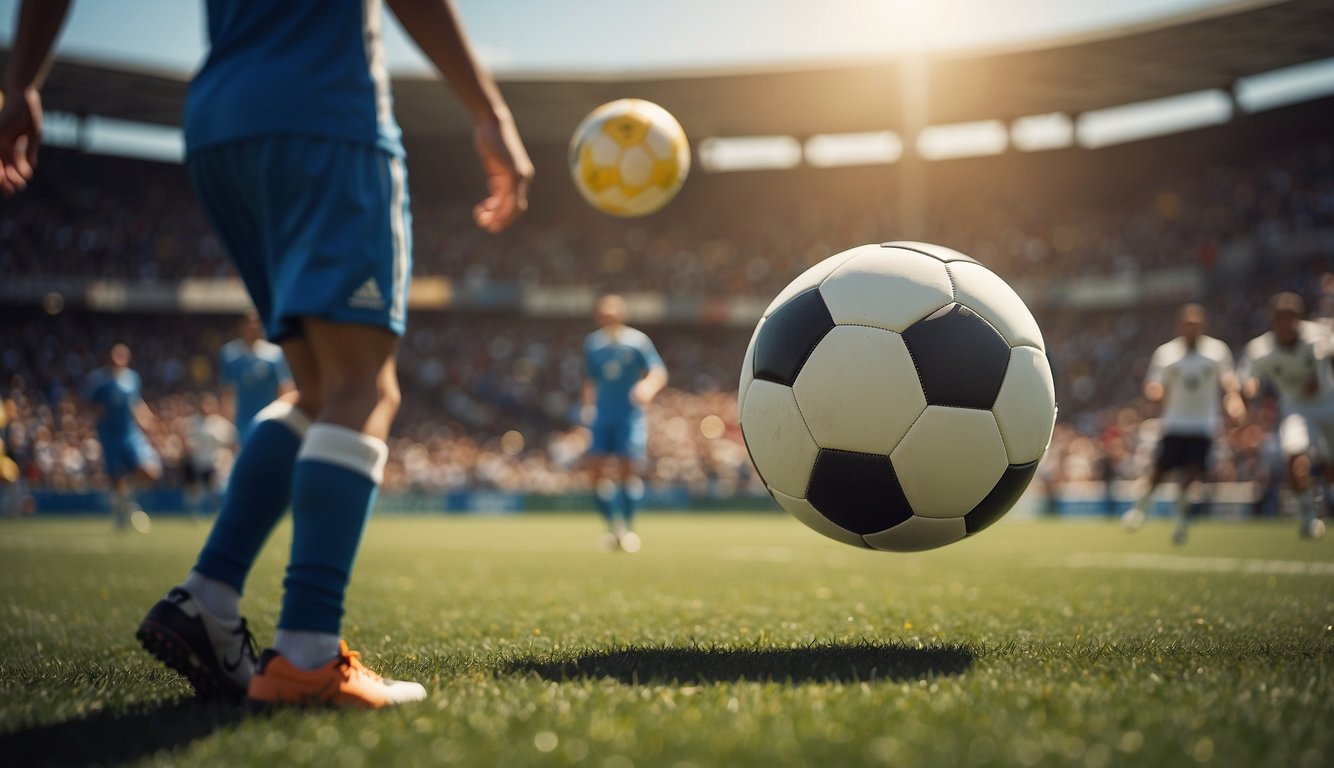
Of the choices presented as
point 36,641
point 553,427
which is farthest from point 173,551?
point 553,427

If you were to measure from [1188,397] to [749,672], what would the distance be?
28.2 feet

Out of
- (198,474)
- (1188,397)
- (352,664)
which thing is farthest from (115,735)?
(198,474)

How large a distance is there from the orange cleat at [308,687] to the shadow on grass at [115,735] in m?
0.08

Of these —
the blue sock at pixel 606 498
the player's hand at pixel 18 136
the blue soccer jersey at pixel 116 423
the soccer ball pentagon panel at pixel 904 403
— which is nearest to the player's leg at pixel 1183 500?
the blue sock at pixel 606 498

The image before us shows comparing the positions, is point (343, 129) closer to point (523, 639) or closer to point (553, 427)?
point (523, 639)

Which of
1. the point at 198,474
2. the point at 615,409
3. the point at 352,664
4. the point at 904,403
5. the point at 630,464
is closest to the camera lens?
the point at 352,664

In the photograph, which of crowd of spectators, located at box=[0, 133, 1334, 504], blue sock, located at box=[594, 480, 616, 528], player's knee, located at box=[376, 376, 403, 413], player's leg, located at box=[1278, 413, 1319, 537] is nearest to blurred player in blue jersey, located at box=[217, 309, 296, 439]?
blue sock, located at box=[594, 480, 616, 528]

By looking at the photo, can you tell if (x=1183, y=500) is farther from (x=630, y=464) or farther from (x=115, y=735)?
(x=115, y=735)

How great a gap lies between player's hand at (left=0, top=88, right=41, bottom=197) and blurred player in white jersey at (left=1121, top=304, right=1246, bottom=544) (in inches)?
362

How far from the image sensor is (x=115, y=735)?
1.88m

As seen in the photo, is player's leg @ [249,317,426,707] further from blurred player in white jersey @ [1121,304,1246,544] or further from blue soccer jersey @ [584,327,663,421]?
blurred player in white jersey @ [1121,304,1246,544]

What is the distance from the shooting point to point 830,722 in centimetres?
182

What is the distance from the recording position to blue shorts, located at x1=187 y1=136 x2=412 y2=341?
2088 millimetres

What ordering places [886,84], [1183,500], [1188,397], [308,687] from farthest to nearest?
[886,84] → [1188,397] → [1183,500] → [308,687]
